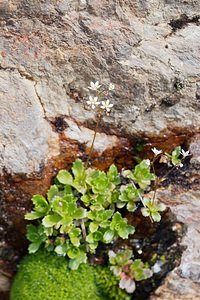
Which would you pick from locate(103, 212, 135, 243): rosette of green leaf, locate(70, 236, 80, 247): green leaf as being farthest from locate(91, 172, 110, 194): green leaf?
locate(70, 236, 80, 247): green leaf

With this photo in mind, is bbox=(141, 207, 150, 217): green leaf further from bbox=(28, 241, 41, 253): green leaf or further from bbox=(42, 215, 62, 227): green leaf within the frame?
bbox=(28, 241, 41, 253): green leaf

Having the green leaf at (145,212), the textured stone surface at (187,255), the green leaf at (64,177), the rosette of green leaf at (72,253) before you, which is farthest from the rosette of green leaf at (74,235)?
the textured stone surface at (187,255)

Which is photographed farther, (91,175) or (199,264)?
(91,175)

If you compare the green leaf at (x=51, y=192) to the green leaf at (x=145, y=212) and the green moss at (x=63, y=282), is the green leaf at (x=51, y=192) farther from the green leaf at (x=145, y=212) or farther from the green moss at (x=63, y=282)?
the green leaf at (x=145, y=212)

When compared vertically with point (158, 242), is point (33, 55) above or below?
above

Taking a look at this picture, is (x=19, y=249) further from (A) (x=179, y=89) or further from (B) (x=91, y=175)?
(A) (x=179, y=89)

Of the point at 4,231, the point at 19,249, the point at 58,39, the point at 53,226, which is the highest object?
the point at 58,39

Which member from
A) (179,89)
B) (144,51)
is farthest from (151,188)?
(144,51)
